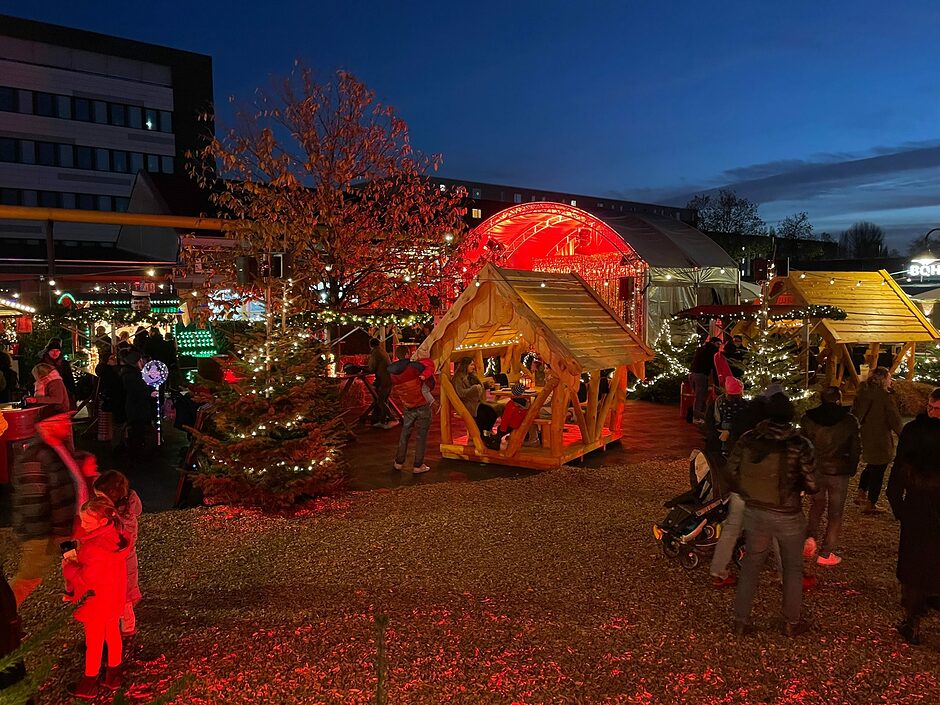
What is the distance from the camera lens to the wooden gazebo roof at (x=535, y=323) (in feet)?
29.9

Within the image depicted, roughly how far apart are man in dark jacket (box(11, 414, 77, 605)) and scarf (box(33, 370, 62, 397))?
12.9 feet

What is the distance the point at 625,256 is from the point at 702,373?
24.7ft

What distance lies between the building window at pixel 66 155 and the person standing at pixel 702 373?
40975 millimetres

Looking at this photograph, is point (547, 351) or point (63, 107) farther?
point (63, 107)

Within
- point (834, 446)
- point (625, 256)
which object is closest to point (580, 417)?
point (834, 446)

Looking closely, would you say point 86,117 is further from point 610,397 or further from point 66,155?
point 610,397

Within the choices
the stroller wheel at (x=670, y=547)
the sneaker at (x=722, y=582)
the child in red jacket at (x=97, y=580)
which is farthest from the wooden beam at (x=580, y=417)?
the child in red jacket at (x=97, y=580)

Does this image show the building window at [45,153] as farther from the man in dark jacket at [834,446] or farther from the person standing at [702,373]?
the man in dark jacket at [834,446]

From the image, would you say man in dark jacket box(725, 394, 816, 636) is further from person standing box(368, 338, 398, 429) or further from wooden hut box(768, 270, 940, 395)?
wooden hut box(768, 270, 940, 395)

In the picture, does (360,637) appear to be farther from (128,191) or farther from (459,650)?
(128,191)

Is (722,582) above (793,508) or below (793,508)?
below

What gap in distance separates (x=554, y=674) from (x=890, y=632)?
237 cm

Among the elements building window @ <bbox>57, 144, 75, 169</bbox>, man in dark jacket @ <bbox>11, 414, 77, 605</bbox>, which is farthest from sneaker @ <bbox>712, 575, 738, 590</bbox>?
building window @ <bbox>57, 144, 75, 169</bbox>

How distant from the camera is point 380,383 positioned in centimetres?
1302
